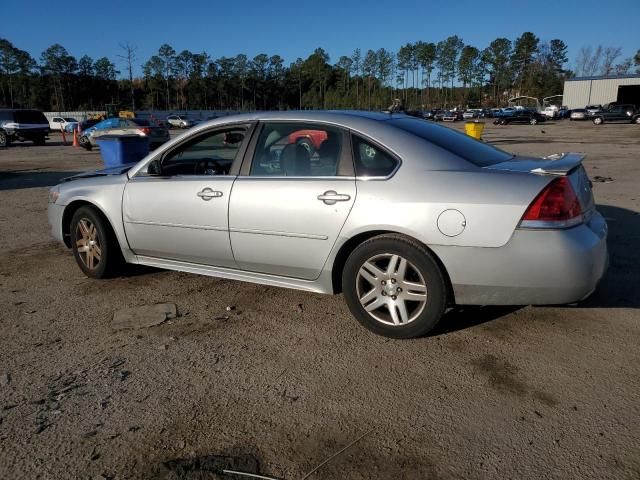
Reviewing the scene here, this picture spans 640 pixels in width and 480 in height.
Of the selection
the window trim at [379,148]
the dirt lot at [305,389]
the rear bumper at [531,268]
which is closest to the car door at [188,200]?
the dirt lot at [305,389]

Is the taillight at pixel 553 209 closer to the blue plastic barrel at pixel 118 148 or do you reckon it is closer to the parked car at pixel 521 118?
the blue plastic barrel at pixel 118 148

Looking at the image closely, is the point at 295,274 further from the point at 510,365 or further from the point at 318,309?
the point at 510,365

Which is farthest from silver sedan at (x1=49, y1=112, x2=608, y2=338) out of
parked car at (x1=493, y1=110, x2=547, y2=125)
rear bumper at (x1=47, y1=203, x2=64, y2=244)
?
parked car at (x1=493, y1=110, x2=547, y2=125)

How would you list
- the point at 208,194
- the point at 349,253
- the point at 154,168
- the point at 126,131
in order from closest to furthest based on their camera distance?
the point at 349,253
the point at 208,194
the point at 154,168
the point at 126,131

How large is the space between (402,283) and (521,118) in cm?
5412

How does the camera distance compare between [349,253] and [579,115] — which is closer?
[349,253]

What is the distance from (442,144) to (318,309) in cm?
159

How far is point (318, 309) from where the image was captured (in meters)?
4.09

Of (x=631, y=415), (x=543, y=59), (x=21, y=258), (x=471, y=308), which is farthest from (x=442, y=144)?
(x=543, y=59)

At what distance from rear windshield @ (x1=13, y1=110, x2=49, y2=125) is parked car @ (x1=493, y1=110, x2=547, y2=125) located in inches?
1606

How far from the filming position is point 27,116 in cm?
2752

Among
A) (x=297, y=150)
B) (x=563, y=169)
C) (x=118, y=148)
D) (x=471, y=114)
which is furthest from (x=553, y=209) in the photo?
(x=471, y=114)

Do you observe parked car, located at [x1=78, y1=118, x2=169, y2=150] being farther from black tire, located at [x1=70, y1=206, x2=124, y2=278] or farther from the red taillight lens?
the red taillight lens

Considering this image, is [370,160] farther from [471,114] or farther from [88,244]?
[471,114]
